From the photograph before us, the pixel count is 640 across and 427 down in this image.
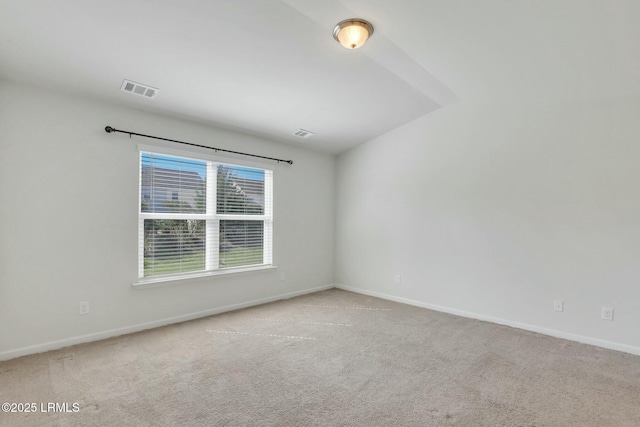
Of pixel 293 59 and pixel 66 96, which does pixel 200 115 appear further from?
pixel 293 59

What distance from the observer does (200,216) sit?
12.4ft

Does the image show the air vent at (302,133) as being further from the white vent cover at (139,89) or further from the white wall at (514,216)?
the white vent cover at (139,89)

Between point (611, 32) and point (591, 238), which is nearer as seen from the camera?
point (611, 32)

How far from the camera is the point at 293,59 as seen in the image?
2734 millimetres

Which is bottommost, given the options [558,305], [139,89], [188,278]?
[558,305]

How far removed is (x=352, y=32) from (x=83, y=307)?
136 inches

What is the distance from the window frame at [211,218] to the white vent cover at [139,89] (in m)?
0.58

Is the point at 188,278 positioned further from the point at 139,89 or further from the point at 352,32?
the point at 352,32

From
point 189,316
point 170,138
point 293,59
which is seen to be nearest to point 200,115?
point 170,138

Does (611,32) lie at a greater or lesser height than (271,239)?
greater

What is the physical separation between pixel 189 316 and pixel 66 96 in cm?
258

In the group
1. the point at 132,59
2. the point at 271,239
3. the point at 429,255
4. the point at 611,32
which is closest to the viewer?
the point at 611,32

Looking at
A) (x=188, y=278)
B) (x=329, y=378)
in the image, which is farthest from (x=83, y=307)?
(x=329, y=378)

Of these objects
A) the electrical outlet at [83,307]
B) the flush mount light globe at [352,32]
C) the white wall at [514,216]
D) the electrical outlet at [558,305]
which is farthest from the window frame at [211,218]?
the electrical outlet at [558,305]
